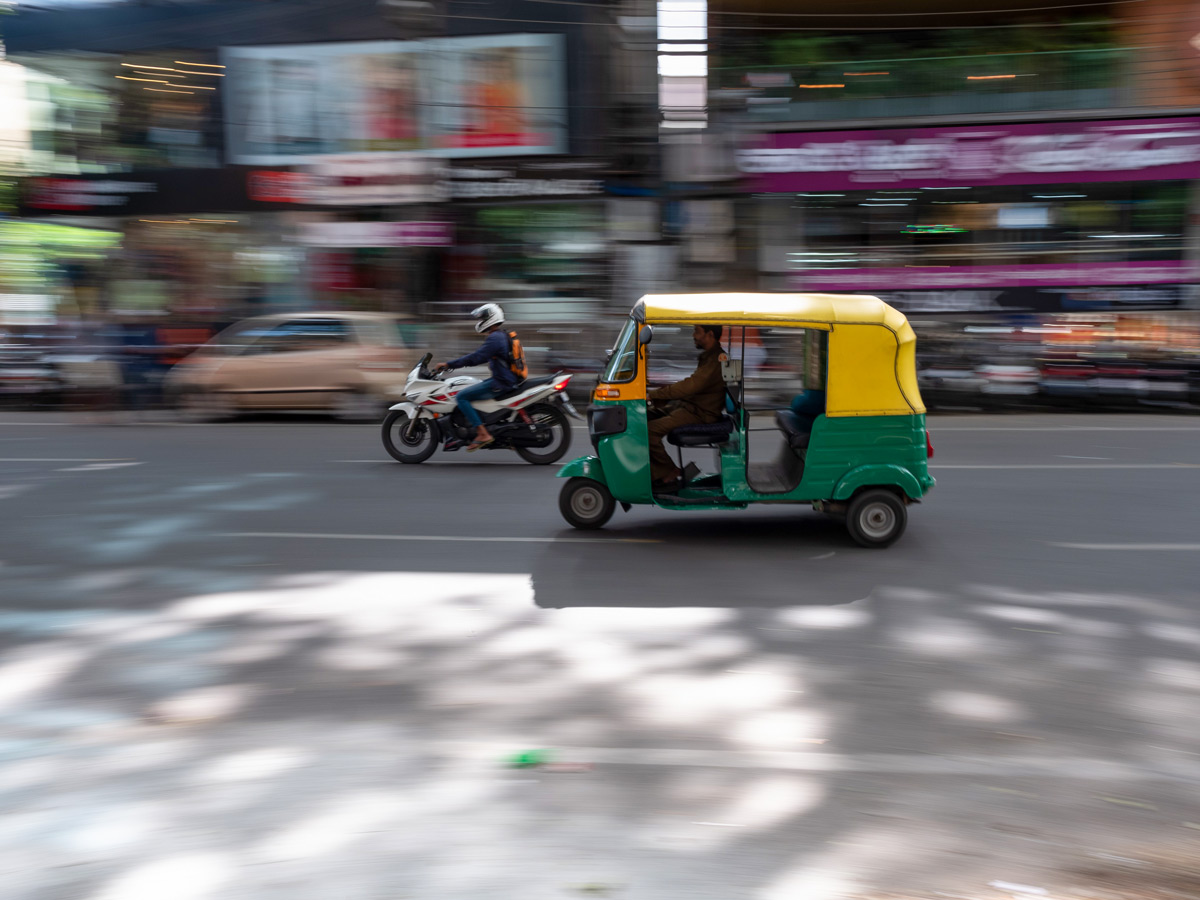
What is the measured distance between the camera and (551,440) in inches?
432

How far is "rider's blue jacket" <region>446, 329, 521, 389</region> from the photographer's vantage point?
10648 millimetres

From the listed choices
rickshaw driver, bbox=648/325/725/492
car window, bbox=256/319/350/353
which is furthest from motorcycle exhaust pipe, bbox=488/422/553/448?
car window, bbox=256/319/350/353

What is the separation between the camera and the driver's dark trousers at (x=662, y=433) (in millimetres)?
7555

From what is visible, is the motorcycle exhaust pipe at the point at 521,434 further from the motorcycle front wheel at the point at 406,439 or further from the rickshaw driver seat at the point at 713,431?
the rickshaw driver seat at the point at 713,431

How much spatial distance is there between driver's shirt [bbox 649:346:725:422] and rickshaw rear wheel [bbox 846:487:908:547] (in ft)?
4.10

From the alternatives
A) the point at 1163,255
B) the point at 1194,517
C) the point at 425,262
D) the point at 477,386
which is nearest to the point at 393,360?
the point at 477,386

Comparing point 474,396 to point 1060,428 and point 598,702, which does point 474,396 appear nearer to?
point 598,702

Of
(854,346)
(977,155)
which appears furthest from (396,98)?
(854,346)

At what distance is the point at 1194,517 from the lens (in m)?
8.18

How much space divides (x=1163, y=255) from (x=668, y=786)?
2004 cm

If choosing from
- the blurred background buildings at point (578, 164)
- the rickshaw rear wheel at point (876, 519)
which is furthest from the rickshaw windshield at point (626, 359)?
the blurred background buildings at point (578, 164)

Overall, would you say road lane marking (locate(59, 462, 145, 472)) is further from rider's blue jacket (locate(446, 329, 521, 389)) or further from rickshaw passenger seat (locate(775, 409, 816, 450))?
rickshaw passenger seat (locate(775, 409, 816, 450))

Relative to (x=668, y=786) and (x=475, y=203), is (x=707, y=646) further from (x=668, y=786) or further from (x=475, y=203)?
(x=475, y=203)

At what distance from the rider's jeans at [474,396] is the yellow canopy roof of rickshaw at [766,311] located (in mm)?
3748
